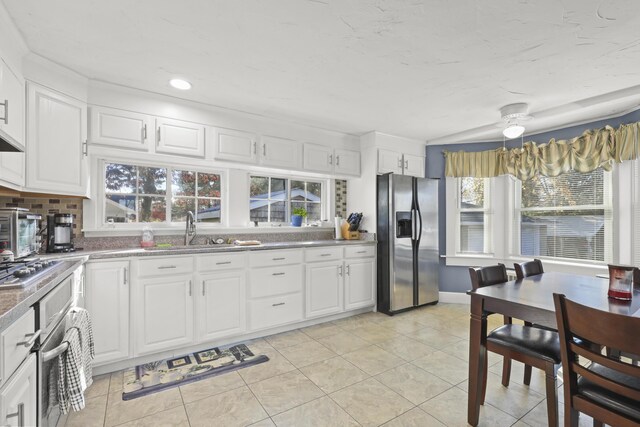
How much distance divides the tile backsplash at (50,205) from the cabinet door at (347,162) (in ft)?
8.66

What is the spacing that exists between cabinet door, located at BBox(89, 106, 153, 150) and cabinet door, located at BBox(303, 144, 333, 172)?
1.61 meters

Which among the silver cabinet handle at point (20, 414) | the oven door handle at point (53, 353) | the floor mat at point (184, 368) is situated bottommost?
the floor mat at point (184, 368)

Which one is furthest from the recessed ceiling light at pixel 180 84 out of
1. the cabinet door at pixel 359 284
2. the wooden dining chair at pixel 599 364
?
the wooden dining chair at pixel 599 364

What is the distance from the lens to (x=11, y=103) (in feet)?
5.91

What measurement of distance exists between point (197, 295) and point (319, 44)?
86.1 inches

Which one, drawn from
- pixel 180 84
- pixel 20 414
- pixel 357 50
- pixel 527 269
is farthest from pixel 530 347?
pixel 180 84

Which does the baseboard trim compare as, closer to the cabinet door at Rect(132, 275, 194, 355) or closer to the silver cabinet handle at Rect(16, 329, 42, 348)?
the cabinet door at Rect(132, 275, 194, 355)

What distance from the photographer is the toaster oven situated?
1780 mm

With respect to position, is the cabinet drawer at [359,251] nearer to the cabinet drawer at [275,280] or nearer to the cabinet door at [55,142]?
the cabinet drawer at [275,280]

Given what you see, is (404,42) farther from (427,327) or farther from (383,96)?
(427,327)

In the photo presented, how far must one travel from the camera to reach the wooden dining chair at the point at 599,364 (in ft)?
3.67

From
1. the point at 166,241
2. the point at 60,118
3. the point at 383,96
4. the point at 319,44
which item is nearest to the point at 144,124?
the point at 60,118

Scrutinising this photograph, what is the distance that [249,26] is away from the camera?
1.76m

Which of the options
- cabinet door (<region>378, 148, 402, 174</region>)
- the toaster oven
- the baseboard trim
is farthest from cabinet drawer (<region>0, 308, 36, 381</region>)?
the baseboard trim
